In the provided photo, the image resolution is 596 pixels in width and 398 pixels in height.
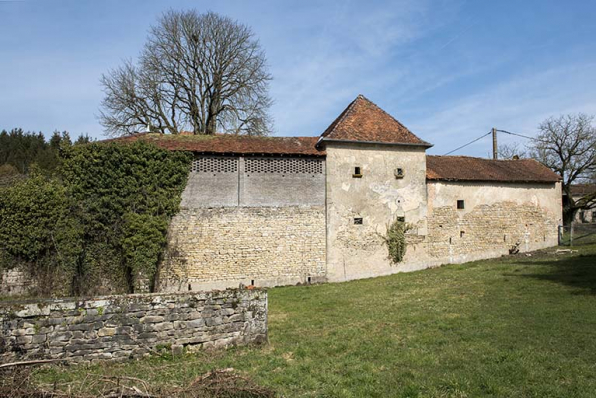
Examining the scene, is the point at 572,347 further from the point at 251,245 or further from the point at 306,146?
the point at 306,146

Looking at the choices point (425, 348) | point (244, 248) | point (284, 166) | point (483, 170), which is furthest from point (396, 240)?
point (425, 348)

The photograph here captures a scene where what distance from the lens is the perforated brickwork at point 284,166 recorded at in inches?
681

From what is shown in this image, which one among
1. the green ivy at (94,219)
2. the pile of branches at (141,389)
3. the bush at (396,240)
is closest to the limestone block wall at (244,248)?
the green ivy at (94,219)

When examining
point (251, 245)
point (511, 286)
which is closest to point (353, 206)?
point (251, 245)

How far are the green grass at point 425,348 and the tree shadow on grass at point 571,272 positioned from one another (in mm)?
78

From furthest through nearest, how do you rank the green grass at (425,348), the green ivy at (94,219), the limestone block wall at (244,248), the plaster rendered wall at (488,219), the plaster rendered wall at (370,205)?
the plaster rendered wall at (488,219) < the plaster rendered wall at (370,205) < the limestone block wall at (244,248) < the green ivy at (94,219) < the green grass at (425,348)

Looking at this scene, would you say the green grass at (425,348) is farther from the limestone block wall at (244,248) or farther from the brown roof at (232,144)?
the brown roof at (232,144)

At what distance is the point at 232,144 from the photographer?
17469mm

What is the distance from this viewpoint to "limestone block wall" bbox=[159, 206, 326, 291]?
637 inches

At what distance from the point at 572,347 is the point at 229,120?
24.1 m

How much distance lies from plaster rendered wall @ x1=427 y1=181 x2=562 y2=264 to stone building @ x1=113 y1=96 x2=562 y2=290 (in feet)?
0.19

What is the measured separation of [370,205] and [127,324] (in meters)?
13.4

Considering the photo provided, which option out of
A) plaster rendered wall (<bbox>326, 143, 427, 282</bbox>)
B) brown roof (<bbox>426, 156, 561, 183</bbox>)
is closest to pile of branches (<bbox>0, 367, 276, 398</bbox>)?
plaster rendered wall (<bbox>326, 143, 427, 282</bbox>)

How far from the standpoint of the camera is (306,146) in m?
18.4
